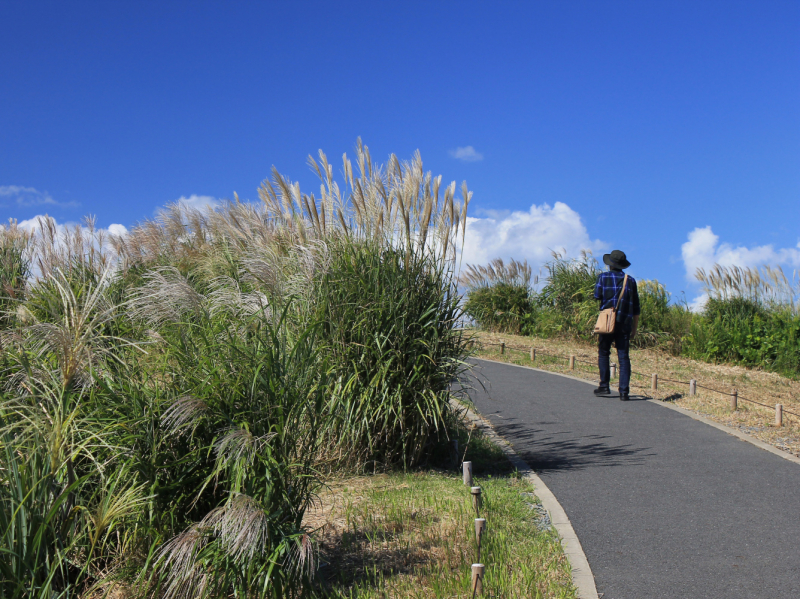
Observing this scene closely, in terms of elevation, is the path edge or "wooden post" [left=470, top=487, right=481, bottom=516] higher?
"wooden post" [left=470, top=487, right=481, bottom=516]

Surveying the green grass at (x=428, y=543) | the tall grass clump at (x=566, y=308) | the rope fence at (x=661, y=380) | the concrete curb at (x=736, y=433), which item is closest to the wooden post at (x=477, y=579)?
the green grass at (x=428, y=543)

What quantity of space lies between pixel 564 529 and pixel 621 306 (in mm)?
6392

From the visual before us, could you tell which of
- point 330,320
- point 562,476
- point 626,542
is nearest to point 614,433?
point 562,476

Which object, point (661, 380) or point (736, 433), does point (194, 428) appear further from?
point (661, 380)

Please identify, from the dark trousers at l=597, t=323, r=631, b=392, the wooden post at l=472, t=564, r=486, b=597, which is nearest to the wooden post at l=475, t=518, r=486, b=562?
the wooden post at l=472, t=564, r=486, b=597

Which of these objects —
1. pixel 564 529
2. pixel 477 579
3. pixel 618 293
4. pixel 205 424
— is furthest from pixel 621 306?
pixel 205 424

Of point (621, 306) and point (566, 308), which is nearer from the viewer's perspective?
point (621, 306)

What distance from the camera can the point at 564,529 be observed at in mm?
5094

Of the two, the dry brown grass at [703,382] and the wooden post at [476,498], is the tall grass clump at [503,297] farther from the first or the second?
the wooden post at [476,498]

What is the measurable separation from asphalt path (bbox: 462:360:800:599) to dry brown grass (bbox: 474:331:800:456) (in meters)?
0.68

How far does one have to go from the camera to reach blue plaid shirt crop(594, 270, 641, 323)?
1078 cm

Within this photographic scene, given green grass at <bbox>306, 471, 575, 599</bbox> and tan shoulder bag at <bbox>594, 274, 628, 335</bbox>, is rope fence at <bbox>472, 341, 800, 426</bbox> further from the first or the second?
tan shoulder bag at <bbox>594, 274, 628, 335</bbox>

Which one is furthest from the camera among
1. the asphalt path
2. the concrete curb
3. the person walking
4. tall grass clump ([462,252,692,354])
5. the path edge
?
tall grass clump ([462,252,692,354])

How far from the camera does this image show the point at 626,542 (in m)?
5.00
